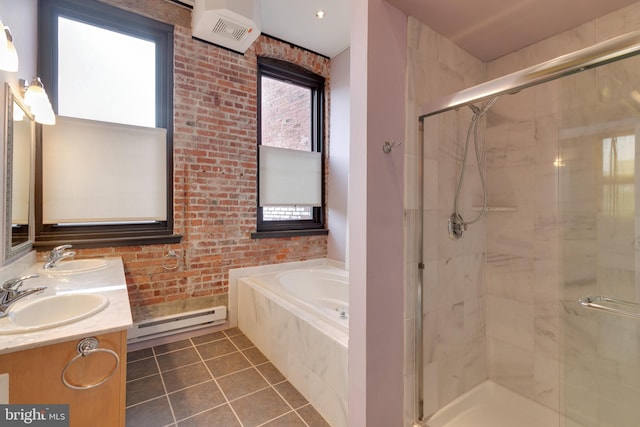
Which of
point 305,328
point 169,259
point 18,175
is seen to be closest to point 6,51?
point 18,175

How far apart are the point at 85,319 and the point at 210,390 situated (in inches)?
42.4

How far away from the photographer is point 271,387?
75.0 inches

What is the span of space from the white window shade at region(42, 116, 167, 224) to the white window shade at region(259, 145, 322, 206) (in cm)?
96

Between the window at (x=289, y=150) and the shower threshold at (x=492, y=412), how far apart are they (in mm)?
2106

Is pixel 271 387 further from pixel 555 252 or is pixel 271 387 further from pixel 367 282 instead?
pixel 555 252

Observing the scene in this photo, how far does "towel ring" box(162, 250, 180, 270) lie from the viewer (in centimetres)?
255

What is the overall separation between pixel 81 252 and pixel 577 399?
10.9 ft

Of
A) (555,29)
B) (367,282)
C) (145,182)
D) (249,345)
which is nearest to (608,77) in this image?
(555,29)

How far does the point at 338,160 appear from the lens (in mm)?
3283

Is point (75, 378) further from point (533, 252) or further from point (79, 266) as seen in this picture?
point (533, 252)

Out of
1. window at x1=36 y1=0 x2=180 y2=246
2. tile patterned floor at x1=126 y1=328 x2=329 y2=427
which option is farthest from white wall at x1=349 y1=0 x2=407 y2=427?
window at x1=36 y1=0 x2=180 y2=246

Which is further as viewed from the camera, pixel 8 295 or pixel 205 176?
pixel 205 176

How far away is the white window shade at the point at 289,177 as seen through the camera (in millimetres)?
3078

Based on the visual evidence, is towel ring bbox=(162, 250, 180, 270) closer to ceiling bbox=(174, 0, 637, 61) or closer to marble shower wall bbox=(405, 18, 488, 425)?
marble shower wall bbox=(405, 18, 488, 425)
